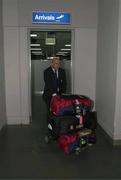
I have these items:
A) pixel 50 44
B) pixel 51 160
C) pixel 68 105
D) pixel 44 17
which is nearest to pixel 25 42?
pixel 44 17

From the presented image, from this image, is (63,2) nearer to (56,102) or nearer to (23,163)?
(56,102)

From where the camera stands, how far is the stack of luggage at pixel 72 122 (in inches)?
150

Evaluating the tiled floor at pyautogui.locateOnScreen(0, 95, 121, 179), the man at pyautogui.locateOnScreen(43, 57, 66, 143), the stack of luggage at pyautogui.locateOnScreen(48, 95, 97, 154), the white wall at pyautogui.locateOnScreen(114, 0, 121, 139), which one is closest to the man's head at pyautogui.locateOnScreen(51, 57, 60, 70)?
the man at pyautogui.locateOnScreen(43, 57, 66, 143)

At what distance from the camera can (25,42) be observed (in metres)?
5.66

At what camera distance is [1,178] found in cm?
318

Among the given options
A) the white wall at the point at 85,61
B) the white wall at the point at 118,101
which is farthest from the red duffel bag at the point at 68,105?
the white wall at the point at 85,61

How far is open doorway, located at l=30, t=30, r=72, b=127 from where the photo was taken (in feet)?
20.2

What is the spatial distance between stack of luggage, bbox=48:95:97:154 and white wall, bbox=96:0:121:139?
71cm

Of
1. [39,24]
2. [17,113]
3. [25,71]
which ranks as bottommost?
[17,113]

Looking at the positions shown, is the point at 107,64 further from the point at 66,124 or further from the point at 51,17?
the point at 51,17

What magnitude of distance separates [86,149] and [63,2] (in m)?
3.41

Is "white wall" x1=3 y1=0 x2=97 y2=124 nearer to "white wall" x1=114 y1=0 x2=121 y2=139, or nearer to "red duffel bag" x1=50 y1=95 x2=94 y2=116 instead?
"white wall" x1=114 y1=0 x2=121 y2=139

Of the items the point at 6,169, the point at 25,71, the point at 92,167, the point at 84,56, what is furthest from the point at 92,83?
the point at 6,169

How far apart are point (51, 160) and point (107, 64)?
222 centimetres
